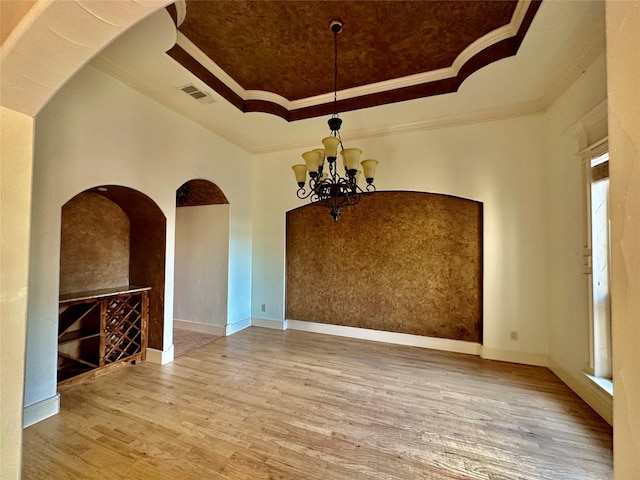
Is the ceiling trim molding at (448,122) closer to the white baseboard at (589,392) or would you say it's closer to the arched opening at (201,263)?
the arched opening at (201,263)

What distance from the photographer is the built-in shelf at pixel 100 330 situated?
110 inches

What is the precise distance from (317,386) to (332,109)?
3416mm

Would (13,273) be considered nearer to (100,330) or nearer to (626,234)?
(100,330)

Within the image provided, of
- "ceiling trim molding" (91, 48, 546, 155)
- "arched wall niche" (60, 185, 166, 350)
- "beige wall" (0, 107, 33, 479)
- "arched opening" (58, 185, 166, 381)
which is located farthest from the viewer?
"arched wall niche" (60, 185, 166, 350)

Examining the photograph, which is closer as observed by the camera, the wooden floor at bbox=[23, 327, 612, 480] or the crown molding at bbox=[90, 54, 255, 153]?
the wooden floor at bbox=[23, 327, 612, 480]

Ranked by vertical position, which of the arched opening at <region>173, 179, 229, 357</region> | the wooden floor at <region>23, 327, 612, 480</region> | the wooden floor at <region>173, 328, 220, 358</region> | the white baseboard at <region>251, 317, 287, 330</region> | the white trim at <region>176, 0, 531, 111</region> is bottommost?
the wooden floor at <region>23, 327, 612, 480</region>

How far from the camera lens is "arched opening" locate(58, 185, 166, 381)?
9.61ft

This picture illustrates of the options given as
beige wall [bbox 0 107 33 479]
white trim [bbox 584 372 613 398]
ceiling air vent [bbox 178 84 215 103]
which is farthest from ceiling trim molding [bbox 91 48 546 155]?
white trim [bbox 584 372 613 398]

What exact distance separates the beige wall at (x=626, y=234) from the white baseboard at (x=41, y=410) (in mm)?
3390

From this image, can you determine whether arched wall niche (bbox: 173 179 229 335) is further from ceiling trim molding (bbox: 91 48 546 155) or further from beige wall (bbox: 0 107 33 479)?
beige wall (bbox: 0 107 33 479)

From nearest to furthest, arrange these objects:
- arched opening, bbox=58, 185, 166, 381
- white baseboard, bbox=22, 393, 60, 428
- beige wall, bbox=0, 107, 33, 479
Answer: beige wall, bbox=0, 107, 33, 479
white baseboard, bbox=22, 393, 60, 428
arched opening, bbox=58, 185, 166, 381

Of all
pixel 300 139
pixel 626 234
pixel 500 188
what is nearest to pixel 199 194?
pixel 300 139

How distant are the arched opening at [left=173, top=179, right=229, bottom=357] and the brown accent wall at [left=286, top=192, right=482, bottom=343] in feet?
3.65

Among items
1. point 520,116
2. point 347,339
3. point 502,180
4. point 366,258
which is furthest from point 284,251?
point 520,116
